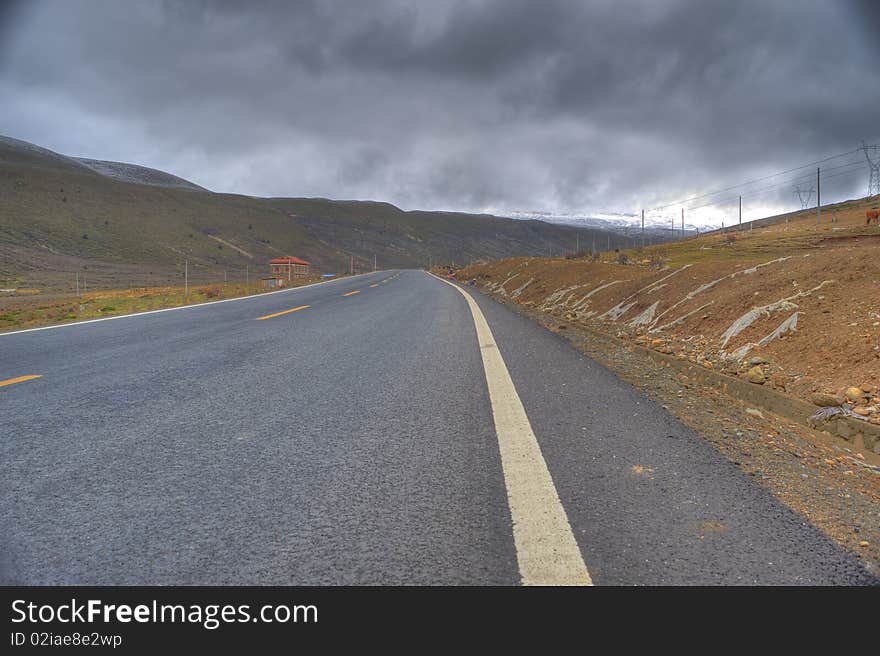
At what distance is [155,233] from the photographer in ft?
252

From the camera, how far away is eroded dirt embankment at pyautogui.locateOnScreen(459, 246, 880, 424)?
403cm

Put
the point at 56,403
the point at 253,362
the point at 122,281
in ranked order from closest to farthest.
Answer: the point at 56,403 < the point at 253,362 < the point at 122,281

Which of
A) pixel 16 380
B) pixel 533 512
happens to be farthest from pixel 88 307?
pixel 533 512

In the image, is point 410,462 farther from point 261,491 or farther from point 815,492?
point 815,492

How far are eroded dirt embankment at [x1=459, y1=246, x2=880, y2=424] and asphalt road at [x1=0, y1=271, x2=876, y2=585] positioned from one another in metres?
1.55

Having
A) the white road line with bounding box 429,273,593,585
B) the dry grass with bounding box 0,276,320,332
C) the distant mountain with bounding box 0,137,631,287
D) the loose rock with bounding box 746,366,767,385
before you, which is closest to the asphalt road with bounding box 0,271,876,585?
the white road line with bounding box 429,273,593,585

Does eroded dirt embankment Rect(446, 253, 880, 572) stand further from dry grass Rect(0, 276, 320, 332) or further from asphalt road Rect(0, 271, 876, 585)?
dry grass Rect(0, 276, 320, 332)

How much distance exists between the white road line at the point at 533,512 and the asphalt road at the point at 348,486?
0.14 feet

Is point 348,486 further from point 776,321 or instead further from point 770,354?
point 776,321

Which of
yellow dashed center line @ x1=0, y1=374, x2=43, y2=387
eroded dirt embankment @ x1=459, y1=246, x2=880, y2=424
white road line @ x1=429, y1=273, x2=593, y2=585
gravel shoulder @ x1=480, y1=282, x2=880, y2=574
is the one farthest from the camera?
yellow dashed center line @ x1=0, y1=374, x2=43, y2=387

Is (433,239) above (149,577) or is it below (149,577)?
above
